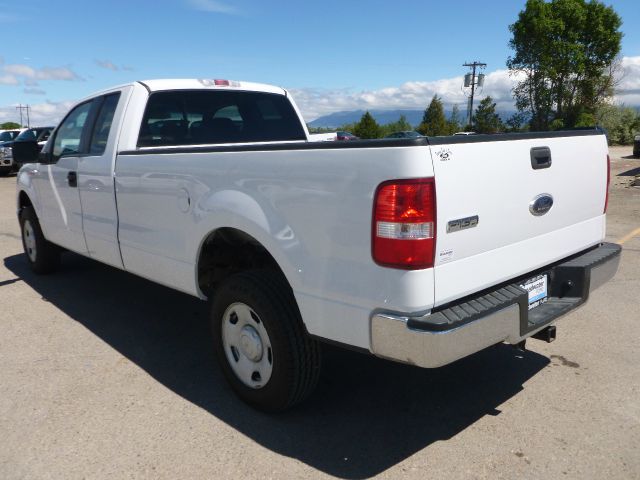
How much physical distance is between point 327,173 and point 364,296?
581 millimetres

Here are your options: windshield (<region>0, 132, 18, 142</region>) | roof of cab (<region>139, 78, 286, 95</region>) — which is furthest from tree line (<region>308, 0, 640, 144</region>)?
roof of cab (<region>139, 78, 286, 95</region>)

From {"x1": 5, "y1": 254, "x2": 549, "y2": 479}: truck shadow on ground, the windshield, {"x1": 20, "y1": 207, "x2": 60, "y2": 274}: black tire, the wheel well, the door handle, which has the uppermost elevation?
the windshield

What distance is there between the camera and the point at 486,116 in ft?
167

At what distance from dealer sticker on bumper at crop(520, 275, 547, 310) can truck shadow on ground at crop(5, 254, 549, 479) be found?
69cm

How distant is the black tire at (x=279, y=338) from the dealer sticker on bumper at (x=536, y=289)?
115 centimetres

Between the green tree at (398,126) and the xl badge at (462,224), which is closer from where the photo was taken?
the xl badge at (462,224)

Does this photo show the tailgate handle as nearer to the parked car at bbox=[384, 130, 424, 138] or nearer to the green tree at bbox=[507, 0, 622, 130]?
the parked car at bbox=[384, 130, 424, 138]

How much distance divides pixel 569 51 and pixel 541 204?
4499cm

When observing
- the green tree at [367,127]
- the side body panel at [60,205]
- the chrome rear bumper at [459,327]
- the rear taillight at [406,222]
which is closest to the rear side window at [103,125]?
the side body panel at [60,205]

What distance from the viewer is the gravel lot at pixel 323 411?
9.11 feet

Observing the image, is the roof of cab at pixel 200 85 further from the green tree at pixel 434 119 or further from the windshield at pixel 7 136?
the green tree at pixel 434 119

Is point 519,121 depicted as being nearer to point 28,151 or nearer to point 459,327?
point 28,151

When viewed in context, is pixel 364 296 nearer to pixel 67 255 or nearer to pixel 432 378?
pixel 432 378

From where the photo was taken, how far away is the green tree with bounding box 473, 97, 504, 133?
1975 inches
